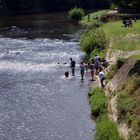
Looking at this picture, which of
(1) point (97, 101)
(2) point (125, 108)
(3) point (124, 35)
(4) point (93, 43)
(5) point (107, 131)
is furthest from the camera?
(3) point (124, 35)

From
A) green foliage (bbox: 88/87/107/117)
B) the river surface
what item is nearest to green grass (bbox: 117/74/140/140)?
green foliage (bbox: 88/87/107/117)

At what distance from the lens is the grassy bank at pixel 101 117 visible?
36.1 meters

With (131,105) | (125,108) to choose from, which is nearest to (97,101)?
(125,108)

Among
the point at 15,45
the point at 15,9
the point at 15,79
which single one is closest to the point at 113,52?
the point at 15,79

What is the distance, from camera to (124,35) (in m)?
78.4

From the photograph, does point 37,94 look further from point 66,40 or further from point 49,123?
point 66,40

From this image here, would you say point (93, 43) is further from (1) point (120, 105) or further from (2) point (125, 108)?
(2) point (125, 108)

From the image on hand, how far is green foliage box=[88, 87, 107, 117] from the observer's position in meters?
43.9

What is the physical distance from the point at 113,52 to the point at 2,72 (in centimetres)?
1609

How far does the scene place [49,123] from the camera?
138 feet

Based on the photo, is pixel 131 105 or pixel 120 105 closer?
pixel 131 105

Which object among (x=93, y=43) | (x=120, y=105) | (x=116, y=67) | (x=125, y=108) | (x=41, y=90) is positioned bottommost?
(x=41, y=90)

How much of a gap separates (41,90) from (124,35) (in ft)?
95.0

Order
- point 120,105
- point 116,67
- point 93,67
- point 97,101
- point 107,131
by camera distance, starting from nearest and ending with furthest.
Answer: point 107,131 < point 120,105 < point 97,101 < point 116,67 < point 93,67
